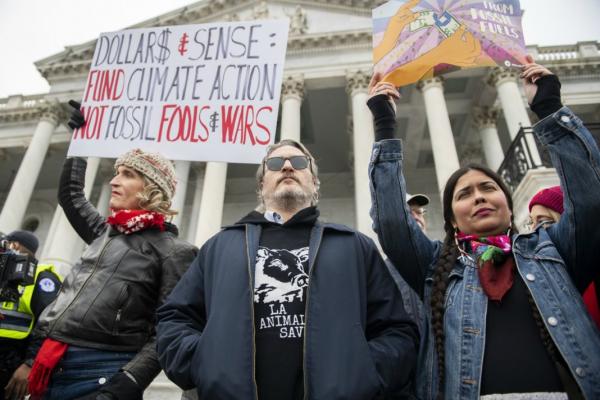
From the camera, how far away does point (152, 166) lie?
9.82 ft

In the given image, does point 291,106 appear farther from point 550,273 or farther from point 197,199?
point 550,273

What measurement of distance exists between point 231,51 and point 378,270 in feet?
10.6

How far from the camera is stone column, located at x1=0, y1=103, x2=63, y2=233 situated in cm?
1583

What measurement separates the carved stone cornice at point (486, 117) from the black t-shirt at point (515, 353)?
17.6 m

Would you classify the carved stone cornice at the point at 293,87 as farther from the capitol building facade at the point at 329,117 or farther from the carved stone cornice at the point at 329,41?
the carved stone cornice at the point at 329,41

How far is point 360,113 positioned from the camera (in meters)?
14.6

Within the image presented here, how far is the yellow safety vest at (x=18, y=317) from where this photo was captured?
341 cm

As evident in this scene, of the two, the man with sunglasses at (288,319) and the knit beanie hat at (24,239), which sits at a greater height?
the knit beanie hat at (24,239)

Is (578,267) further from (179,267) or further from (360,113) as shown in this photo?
(360,113)

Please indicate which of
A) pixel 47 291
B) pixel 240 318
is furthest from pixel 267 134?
pixel 47 291

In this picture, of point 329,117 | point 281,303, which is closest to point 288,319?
point 281,303

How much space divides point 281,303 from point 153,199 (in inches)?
61.8

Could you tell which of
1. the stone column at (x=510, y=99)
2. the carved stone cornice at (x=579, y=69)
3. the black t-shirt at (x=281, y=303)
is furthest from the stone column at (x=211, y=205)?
the carved stone cornice at (x=579, y=69)

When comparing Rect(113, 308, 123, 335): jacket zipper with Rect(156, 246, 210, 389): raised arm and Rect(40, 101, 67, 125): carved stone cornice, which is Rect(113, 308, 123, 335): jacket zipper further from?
Rect(40, 101, 67, 125): carved stone cornice
